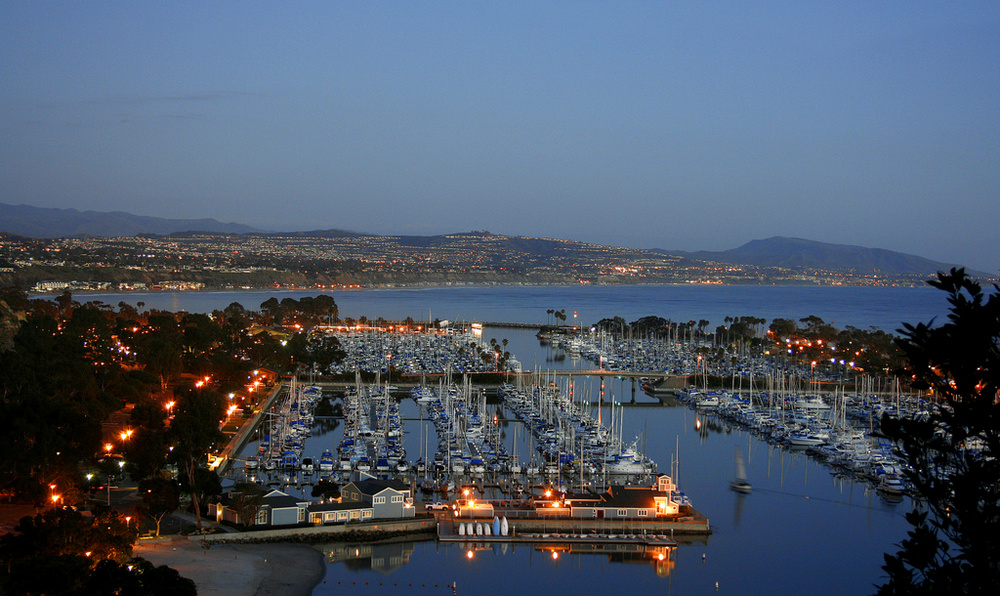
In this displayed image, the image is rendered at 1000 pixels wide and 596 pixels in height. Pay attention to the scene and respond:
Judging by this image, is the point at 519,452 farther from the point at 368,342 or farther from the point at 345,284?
the point at 345,284

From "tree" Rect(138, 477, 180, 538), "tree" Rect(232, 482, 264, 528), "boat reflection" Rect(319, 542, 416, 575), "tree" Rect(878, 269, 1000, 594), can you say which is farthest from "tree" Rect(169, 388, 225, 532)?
"tree" Rect(878, 269, 1000, 594)

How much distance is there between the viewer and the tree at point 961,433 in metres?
5.05

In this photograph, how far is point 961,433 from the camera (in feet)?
16.8

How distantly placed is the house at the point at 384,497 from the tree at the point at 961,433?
10958 millimetres

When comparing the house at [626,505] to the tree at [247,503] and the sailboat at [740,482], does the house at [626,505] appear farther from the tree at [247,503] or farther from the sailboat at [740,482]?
the tree at [247,503]

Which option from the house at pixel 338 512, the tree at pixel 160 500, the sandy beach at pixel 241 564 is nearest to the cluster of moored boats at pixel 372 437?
the house at pixel 338 512

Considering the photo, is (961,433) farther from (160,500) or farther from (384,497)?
(160,500)

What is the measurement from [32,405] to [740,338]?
37466mm

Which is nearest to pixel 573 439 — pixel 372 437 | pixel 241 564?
pixel 372 437

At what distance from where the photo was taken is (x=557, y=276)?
155625 millimetres

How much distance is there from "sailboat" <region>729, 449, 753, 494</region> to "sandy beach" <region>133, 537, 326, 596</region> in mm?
9273

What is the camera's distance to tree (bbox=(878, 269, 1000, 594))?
505cm

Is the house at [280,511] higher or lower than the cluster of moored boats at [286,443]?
higher

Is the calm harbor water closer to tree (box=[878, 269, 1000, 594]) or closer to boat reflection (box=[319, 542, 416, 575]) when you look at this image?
boat reflection (box=[319, 542, 416, 575])
